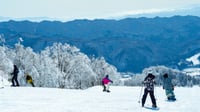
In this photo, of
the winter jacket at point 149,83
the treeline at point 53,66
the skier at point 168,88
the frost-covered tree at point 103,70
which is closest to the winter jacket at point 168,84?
the skier at point 168,88

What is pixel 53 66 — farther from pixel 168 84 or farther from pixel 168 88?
pixel 168 88

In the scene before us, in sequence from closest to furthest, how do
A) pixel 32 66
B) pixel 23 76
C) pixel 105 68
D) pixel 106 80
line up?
pixel 106 80 → pixel 23 76 → pixel 32 66 → pixel 105 68

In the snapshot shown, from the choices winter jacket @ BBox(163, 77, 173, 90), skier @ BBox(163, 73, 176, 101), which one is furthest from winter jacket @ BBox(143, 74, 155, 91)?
winter jacket @ BBox(163, 77, 173, 90)

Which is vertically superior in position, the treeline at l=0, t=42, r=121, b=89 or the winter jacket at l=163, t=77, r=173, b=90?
the treeline at l=0, t=42, r=121, b=89

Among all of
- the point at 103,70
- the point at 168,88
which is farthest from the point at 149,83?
the point at 103,70

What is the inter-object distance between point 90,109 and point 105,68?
104 m

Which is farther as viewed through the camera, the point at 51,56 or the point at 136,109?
the point at 51,56

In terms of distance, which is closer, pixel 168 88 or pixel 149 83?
pixel 149 83

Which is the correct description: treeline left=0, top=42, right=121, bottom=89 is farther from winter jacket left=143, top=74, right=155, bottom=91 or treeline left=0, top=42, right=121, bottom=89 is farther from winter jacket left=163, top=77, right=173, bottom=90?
winter jacket left=143, top=74, right=155, bottom=91

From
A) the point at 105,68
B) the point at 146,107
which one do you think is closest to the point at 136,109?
the point at 146,107

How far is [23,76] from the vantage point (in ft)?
328

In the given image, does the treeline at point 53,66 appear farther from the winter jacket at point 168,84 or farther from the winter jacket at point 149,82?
the winter jacket at point 149,82

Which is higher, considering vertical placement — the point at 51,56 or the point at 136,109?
the point at 51,56

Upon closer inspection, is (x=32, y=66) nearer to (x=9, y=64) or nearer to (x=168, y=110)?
(x=9, y=64)
